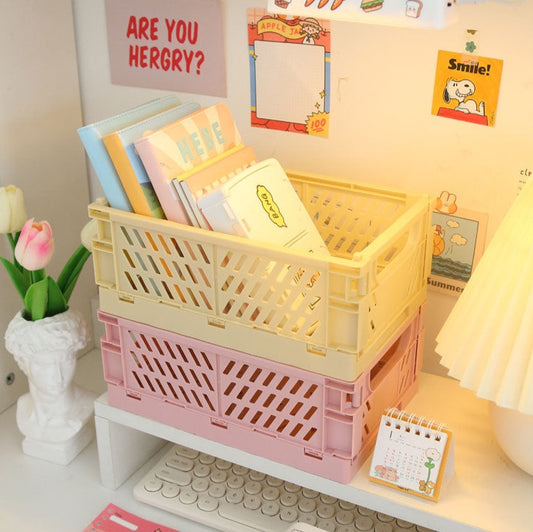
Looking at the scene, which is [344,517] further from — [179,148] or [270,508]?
[179,148]

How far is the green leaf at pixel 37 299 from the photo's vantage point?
1.39 meters

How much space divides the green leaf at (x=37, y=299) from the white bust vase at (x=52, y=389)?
2cm

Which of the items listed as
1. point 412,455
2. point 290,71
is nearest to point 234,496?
point 412,455

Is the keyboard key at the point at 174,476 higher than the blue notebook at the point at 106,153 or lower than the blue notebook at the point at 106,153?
lower

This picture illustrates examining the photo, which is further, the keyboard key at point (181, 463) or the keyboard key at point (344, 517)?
the keyboard key at point (181, 463)

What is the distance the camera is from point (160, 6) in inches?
58.2

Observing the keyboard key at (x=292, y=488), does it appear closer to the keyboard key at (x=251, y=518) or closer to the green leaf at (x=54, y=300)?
the keyboard key at (x=251, y=518)

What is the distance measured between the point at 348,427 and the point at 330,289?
20 centimetres

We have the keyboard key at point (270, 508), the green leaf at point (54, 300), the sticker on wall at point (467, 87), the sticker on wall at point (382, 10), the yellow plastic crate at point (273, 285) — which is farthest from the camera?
the green leaf at point (54, 300)

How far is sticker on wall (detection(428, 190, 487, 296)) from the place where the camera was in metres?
1.32

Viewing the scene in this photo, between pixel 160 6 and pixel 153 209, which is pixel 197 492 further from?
pixel 160 6

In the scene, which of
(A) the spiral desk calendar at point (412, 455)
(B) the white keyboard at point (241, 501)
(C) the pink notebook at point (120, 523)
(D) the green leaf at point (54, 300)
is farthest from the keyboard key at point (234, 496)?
(D) the green leaf at point (54, 300)

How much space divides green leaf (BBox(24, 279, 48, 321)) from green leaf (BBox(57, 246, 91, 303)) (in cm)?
6

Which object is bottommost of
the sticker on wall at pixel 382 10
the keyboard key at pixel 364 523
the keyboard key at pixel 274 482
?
the keyboard key at pixel 364 523
